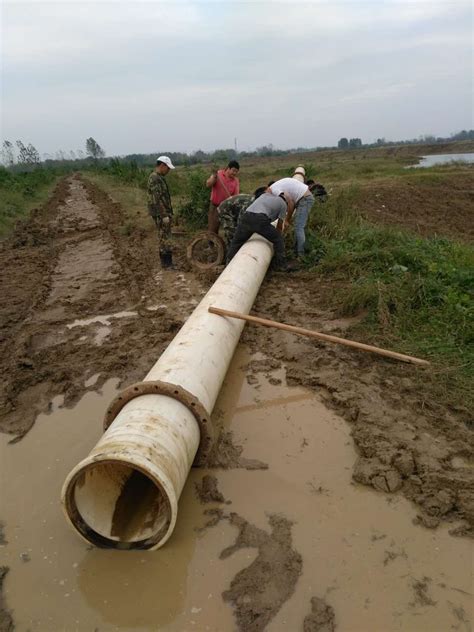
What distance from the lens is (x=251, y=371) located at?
374 centimetres

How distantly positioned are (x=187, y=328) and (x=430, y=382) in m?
1.98

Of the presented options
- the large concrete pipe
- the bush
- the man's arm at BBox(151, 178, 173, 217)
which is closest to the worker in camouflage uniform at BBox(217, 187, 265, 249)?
the man's arm at BBox(151, 178, 173, 217)

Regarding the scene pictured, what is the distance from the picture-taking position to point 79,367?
12.7 ft

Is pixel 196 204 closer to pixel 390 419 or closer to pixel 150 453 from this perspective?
pixel 390 419

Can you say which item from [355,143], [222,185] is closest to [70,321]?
[222,185]

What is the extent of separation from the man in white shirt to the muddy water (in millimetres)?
3873

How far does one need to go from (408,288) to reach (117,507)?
3.73 meters

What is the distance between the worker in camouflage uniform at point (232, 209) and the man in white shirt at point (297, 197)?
429 millimetres

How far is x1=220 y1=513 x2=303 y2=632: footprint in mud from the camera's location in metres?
1.87

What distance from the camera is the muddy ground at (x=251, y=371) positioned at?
224cm

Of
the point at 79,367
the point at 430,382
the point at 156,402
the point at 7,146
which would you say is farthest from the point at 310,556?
the point at 7,146

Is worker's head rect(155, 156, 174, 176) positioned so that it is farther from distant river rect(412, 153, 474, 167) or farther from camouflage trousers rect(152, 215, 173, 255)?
distant river rect(412, 153, 474, 167)

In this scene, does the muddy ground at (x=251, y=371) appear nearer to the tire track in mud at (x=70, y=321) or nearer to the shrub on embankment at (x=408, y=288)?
the tire track in mud at (x=70, y=321)

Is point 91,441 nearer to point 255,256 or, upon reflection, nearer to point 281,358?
point 281,358
